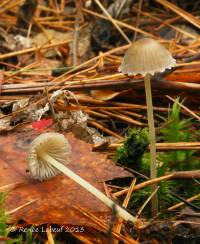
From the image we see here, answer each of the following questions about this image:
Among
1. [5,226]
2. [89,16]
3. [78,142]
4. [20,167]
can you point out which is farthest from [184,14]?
[5,226]

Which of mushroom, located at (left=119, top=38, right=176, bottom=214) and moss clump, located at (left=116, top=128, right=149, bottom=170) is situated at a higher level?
mushroom, located at (left=119, top=38, right=176, bottom=214)

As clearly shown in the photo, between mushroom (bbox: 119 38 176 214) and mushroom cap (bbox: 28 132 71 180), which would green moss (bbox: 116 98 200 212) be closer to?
mushroom cap (bbox: 28 132 71 180)

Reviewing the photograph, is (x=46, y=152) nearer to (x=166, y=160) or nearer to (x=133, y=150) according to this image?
(x=133, y=150)

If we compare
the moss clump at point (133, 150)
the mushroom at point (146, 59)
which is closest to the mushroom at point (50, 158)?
the moss clump at point (133, 150)

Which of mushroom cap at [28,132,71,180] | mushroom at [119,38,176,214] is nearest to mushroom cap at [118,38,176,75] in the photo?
mushroom at [119,38,176,214]

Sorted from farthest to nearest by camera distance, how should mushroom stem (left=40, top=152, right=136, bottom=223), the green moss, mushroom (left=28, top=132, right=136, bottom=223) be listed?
1. the green moss
2. mushroom (left=28, top=132, right=136, bottom=223)
3. mushroom stem (left=40, top=152, right=136, bottom=223)

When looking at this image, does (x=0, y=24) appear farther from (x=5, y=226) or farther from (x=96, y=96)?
(x=5, y=226)

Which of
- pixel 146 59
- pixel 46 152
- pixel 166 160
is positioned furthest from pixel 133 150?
pixel 146 59

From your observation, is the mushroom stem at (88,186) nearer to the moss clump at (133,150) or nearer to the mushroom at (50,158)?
the mushroom at (50,158)
